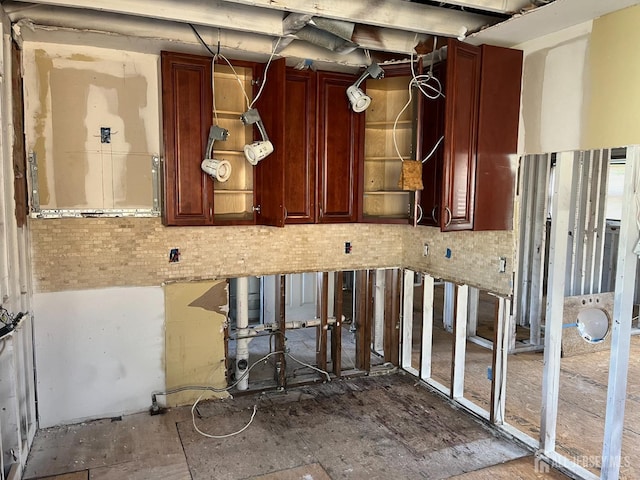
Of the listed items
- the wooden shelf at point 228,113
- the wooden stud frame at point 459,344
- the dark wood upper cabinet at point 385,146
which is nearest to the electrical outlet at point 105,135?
the wooden shelf at point 228,113

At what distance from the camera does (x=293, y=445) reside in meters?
2.99

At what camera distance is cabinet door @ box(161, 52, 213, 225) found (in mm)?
3184

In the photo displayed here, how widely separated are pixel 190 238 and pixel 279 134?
3.42 ft

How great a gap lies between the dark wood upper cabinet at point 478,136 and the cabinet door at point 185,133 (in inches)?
66.6

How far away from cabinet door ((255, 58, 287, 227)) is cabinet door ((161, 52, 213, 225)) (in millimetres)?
403

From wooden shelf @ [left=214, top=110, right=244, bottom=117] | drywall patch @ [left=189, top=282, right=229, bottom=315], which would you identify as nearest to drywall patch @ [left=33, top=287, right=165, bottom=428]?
drywall patch @ [left=189, top=282, right=229, bottom=315]

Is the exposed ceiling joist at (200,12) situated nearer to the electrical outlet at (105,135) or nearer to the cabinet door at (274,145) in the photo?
the cabinet door at (274,145)

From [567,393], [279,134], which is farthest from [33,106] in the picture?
[567,393]

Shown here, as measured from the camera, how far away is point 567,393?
3834 millimetres

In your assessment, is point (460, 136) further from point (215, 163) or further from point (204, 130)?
point (204, 130)

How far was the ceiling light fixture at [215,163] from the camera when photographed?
319cm

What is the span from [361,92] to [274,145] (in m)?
0.81

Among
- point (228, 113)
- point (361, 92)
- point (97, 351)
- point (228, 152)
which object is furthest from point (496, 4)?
point (97, 351)

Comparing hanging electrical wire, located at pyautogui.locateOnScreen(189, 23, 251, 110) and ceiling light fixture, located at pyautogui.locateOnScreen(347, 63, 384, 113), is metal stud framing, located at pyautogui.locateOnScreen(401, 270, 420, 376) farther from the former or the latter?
hanging electrical wire, located at pyautogui.locateOnScreen(189, 23, 251, 110)
